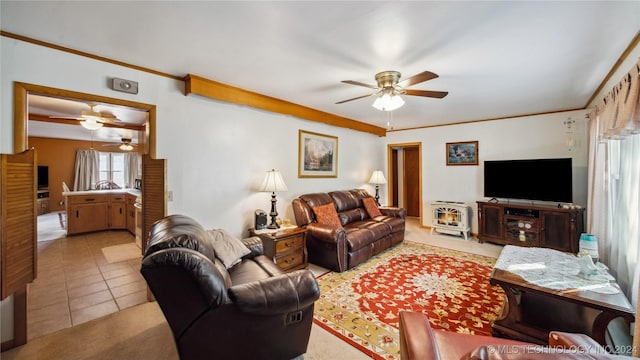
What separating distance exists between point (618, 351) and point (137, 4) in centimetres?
404

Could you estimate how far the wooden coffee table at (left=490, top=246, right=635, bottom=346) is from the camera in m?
1.68

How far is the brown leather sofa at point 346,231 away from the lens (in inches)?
128

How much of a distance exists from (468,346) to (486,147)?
15.6 ft

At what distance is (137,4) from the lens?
159 cm

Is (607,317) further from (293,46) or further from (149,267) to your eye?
(293,46)

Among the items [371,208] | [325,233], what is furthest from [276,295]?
[371,208]

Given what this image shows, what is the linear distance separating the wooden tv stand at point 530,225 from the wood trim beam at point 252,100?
126 inches

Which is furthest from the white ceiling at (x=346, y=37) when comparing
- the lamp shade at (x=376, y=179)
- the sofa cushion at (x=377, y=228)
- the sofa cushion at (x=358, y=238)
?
the lamp shade at (x=376, y=179)

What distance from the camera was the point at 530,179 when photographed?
4.29 metres

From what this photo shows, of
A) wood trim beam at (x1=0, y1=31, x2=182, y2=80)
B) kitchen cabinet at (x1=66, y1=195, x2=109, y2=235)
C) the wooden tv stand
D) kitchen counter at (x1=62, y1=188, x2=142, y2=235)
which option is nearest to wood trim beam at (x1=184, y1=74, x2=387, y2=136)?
wood trim beam at (x1=0, y1=31, x2=182, y2=80)

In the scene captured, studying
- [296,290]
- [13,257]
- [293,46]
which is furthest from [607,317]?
[13,257]

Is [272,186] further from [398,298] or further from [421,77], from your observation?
[421,77]

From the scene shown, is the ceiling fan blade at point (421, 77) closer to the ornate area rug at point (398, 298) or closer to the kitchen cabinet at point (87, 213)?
the ornate area rug at point (398, 298)

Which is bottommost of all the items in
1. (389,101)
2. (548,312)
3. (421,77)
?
(548,312)
